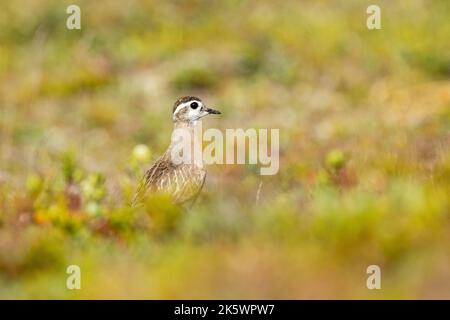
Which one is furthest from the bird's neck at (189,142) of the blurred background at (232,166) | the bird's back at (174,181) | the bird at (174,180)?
the blurred background at (232,166)

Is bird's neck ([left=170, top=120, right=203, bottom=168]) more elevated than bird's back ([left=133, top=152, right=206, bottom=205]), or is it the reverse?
bird's neck ([left=170, top=120, right=203, bottom=168])

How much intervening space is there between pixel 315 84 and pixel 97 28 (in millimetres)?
6410

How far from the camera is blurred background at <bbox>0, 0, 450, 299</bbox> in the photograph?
5.64 m

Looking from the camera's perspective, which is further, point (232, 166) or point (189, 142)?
point (232, 166)

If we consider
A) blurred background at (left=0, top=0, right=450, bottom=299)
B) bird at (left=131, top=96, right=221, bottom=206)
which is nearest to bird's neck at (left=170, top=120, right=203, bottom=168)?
bird at (left=131, top=96, right=221, bottom=206)

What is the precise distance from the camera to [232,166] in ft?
42.9

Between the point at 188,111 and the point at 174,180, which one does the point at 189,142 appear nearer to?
the point at 188,111

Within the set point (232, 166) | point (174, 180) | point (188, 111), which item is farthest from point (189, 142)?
point (232, 166)

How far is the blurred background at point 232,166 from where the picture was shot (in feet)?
18.5

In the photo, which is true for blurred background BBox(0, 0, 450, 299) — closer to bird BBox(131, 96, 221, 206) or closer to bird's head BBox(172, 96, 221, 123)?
bird BBox(131, 96, 221, 206)

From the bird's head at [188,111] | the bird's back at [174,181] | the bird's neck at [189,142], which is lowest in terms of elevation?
the bird's back at [174,181]

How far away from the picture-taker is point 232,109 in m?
19.2

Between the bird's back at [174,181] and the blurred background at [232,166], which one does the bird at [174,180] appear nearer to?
the bird's back at [174,181]

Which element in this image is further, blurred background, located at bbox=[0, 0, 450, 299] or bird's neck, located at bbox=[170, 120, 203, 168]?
bird's neck, located at bbox=[170, 120, 203, 168]
